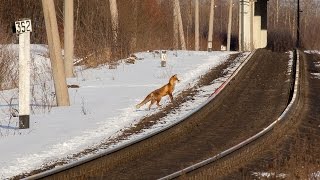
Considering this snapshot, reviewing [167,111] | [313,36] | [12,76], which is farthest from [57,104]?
[313,36]

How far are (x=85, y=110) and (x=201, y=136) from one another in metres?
5.07

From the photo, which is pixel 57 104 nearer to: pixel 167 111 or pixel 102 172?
pixel 167 111

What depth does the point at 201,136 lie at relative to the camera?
12.0 meters

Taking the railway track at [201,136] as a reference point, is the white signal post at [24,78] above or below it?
above

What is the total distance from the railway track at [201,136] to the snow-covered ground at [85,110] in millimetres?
709

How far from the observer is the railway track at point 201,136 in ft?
29.8

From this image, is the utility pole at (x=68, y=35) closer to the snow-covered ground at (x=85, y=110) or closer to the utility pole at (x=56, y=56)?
the snow-covered ground at (x=85, y=110)

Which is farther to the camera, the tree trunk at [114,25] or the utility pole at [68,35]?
the tree trunk at [114,25]

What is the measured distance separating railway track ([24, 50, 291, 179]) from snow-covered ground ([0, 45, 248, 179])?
2.33 feet

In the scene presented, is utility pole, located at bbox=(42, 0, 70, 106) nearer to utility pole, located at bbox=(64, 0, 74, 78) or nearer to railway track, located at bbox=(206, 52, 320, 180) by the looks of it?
railway track, located at bbox=(206, 52, 320, 180)

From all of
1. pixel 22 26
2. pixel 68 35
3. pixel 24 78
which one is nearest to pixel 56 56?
pixel 24 78

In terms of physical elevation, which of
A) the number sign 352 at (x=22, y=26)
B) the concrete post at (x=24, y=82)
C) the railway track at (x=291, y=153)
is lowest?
the railway track at (x=291, y=153)

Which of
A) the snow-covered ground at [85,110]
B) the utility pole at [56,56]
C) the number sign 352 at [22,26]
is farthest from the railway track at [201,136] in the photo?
the utility pole at [56,56]

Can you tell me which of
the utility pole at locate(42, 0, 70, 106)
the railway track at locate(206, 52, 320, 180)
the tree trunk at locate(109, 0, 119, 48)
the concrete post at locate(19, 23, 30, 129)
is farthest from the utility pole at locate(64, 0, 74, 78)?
the railway track at locate(206, 52, 320, 180)
